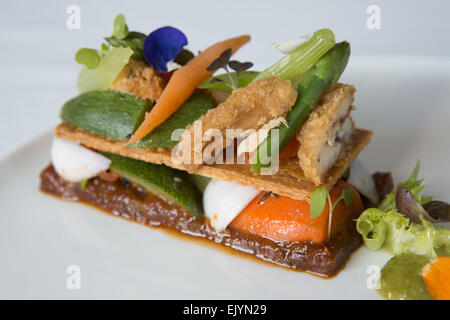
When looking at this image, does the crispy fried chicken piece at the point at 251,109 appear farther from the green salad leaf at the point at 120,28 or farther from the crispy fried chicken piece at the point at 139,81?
the green salad leaf at the point at 120,28

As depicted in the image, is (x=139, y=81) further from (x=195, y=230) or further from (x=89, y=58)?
(x=195, y=230)

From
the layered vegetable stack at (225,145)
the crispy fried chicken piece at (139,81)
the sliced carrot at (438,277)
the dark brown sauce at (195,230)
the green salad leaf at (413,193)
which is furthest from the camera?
the crispy fried chicken piece at (139,81)

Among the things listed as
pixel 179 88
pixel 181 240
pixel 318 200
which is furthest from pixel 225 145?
pixel 181 240

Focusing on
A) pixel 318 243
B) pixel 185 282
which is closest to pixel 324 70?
pixel 318 243

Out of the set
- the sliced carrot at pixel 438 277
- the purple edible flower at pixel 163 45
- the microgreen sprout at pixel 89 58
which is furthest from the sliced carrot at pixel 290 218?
the microgreen sprout at pixel 89 58

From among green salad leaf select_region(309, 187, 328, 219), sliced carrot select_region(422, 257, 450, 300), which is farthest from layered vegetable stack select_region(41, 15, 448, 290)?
sliced carrot select_region(422, 257, 450, 300)
